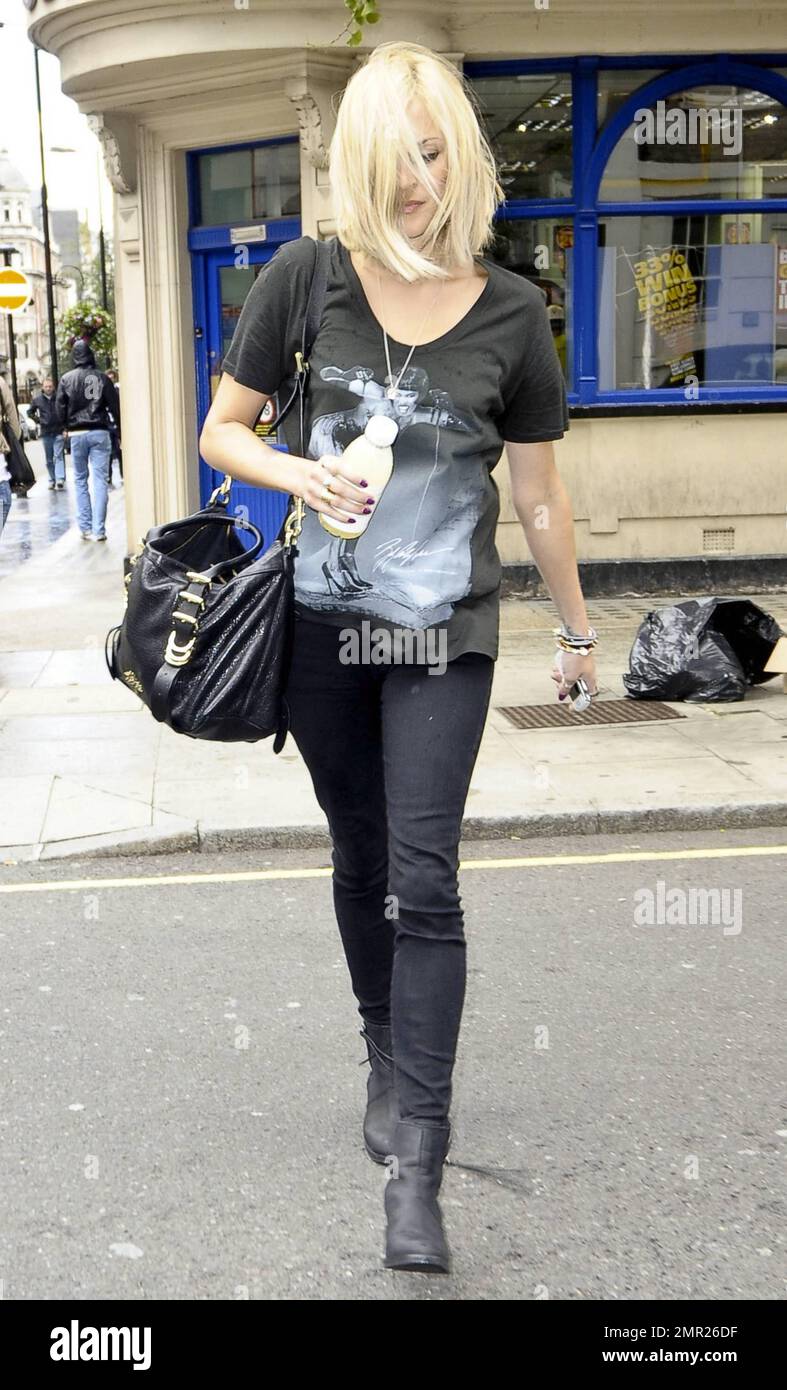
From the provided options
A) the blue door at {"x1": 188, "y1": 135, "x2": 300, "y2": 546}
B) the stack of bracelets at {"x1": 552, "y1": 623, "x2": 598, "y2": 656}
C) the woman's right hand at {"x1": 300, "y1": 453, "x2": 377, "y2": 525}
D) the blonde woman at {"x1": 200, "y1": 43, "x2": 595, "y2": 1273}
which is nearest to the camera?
the woman's right hand at {"x1": 300, "y1": 453, "x2": 377, "y2": 525}

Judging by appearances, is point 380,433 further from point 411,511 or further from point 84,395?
point 84,395

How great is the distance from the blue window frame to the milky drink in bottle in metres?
8.94

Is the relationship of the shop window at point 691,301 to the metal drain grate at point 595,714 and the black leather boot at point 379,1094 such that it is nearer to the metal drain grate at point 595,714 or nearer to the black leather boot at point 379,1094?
the metal drain grate at point 595,714

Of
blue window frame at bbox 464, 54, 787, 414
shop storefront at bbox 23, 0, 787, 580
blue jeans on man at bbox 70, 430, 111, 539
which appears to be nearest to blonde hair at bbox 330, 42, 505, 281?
shop storefront at bbox 23, 0, 787, 580

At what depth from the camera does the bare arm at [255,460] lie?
272cm

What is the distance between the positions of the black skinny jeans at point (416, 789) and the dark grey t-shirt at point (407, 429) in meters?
0.08

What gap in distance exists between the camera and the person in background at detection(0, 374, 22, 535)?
10.5 m

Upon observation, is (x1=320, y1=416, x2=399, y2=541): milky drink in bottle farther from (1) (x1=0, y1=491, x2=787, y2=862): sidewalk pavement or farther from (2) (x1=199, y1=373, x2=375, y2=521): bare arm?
(1) (x1=0, y1=491, x2=787, y2=862): sidewalk pavement

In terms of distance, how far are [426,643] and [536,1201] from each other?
1210mm

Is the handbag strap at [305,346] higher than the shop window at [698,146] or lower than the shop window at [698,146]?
lower

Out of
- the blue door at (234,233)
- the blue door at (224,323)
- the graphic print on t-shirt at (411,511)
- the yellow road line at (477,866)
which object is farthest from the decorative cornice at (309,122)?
the graphic print on t-shirt at (411,511)

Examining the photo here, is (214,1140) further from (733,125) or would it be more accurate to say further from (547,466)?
(733,125)

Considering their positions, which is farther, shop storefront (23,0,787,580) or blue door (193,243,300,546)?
blue door (193,243,300,546)
